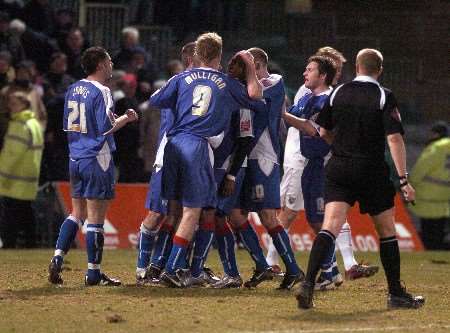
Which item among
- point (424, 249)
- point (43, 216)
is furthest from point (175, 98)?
point (424, 249)

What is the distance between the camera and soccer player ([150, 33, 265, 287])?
13.0 m

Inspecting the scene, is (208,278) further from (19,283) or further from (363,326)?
(363,326)

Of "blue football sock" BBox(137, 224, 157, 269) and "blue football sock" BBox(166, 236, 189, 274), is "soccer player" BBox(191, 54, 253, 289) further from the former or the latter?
"blue football sock" BBox(137, 224, 157, 269)

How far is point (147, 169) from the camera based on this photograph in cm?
2262

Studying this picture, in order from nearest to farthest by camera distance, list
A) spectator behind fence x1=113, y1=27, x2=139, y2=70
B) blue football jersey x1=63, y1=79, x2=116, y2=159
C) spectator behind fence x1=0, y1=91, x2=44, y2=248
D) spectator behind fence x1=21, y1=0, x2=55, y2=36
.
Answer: blue football jersey x1=63, y1=79, x2=116, y2=159, spectator behind fence x1=0, y1=91, x2=44, y2=248, spectator behind fence x1=113, y1=27, x2=139, y2=70, spectator behind fence x1=21, y1=0, x2=55, y2=36

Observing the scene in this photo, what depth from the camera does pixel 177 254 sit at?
1303 centimetres

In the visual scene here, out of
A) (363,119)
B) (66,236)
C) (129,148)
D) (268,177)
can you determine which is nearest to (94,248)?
(66,236)

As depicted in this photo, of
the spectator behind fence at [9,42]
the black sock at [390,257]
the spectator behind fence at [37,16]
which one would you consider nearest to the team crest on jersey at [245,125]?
the black sock at [390,257]

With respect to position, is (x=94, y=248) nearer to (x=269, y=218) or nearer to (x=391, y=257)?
(x=269, y=218)

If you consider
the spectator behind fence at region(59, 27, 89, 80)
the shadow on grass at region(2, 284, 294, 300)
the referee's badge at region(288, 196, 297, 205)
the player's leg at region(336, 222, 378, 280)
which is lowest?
the shadow on grass at region(2, 284, 294, 300)

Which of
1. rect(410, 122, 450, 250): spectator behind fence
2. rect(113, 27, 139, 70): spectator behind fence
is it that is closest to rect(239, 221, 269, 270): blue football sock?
rect(410, 122, 450, 250): spectator behind fence

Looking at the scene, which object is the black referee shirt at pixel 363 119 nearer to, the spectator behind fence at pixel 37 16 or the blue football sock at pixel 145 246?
the blue football sock at pixel 145 246

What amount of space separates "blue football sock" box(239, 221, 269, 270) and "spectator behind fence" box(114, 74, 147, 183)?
27.0ft

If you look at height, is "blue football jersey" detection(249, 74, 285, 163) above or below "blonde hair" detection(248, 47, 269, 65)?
below
